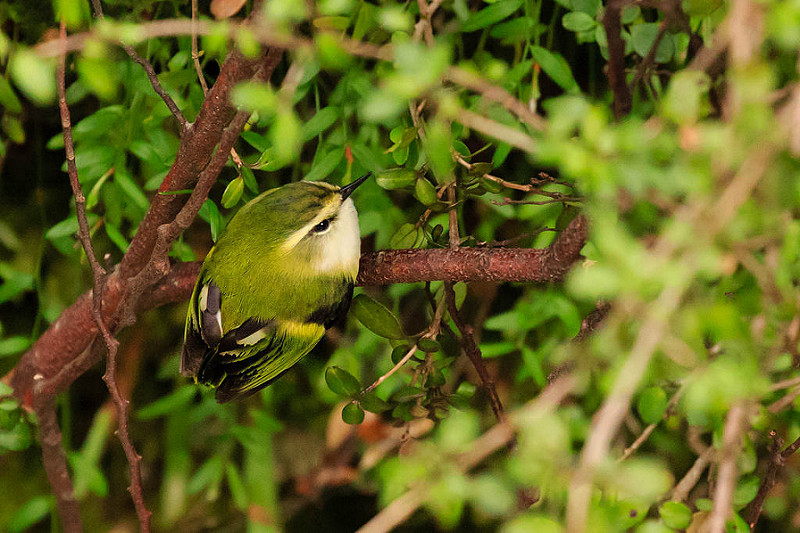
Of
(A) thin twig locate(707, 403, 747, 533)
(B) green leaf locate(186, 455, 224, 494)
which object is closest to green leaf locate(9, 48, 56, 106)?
(A) thin twig locate(707, 403, 747, 533)

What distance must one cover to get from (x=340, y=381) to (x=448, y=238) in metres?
0.26

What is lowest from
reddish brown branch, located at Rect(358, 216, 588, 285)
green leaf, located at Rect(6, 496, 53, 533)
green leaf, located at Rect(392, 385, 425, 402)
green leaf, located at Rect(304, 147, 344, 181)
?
green leaf, located at Rect(6, 496, 53, 533)

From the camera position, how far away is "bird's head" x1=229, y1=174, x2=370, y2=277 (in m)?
1.03

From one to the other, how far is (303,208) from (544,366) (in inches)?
20.5

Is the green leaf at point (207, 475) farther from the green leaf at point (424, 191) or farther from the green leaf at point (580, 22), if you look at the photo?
the green leaf at point (580, 22)

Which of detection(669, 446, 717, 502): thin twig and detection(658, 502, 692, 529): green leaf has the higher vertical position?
detection(658, 502, 692, 529): green leaf

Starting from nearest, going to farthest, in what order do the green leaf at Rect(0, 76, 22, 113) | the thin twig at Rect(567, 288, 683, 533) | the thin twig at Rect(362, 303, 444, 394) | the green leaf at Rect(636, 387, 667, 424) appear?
the thin twig at Rect(567, 288, 683, 533) < the green leaf at Rect(636, 387, 667, 424) < the green leaf at Rect(0, 76, 22, 113) < the thin twig at Rect(362, 303, 444, 394)

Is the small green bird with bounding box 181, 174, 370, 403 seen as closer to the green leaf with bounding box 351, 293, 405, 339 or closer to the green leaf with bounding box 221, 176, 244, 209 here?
the green leaf with bounding box 351, 293, 405, 339

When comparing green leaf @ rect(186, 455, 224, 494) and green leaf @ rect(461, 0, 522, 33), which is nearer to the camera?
green leaf @ rect(461, 0, 522, 33)

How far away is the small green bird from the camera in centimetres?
102

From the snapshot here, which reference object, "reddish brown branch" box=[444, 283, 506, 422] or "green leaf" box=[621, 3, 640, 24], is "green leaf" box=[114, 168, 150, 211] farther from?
"green leaf" box=[621, 3, 640, 24]

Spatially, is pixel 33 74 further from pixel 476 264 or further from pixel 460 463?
pixel 476 264

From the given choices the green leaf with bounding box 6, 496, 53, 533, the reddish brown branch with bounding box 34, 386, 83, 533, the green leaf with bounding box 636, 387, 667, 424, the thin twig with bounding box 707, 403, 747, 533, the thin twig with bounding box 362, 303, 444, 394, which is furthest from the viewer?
the green leaf with bounding box 6, 496, 53, 533

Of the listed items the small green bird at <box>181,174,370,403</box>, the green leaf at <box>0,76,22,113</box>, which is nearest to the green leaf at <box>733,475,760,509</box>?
the small green bird at <box>181,174,370,403</box>
